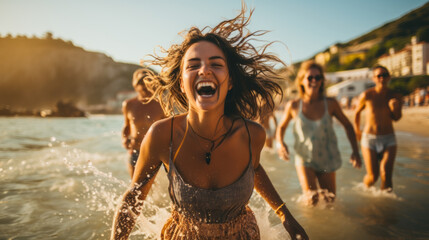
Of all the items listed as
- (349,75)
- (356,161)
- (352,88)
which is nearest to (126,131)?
(356,161)

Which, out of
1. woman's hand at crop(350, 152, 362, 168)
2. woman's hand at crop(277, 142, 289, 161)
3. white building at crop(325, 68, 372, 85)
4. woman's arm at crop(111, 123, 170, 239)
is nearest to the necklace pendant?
woman's arm at crop(111, 123, 170, 239)

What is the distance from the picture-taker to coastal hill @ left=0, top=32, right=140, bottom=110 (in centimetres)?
10344

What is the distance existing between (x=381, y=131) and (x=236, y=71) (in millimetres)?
4147

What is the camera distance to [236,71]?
78.9 inches

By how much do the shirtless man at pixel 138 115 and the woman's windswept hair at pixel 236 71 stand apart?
2.73 metres

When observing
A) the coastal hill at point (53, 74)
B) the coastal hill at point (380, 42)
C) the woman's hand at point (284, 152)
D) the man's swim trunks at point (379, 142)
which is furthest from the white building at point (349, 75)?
the coastal hill at point (53, 74)

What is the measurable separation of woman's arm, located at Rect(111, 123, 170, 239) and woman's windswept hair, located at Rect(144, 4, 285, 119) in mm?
563

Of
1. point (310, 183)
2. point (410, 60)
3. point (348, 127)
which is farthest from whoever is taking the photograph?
point (410, 60)

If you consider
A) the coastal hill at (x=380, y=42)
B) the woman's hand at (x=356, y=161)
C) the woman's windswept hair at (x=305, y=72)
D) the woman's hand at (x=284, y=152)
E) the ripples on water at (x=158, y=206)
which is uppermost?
the coastal hill at (x=380, y=42)

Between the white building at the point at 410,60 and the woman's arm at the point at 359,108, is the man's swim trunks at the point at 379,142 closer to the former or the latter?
the woman's arm at the point at 359,108

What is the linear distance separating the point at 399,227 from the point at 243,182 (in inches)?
130

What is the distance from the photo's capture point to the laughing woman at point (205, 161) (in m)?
1.56

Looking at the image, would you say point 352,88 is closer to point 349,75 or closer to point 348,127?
point 349,75

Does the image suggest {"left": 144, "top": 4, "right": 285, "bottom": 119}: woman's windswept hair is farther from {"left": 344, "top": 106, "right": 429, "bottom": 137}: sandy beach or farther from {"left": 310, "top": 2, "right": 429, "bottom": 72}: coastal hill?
{"left": 310, "top": 2, "right": 429, "bottom": 72}: coastal hill
